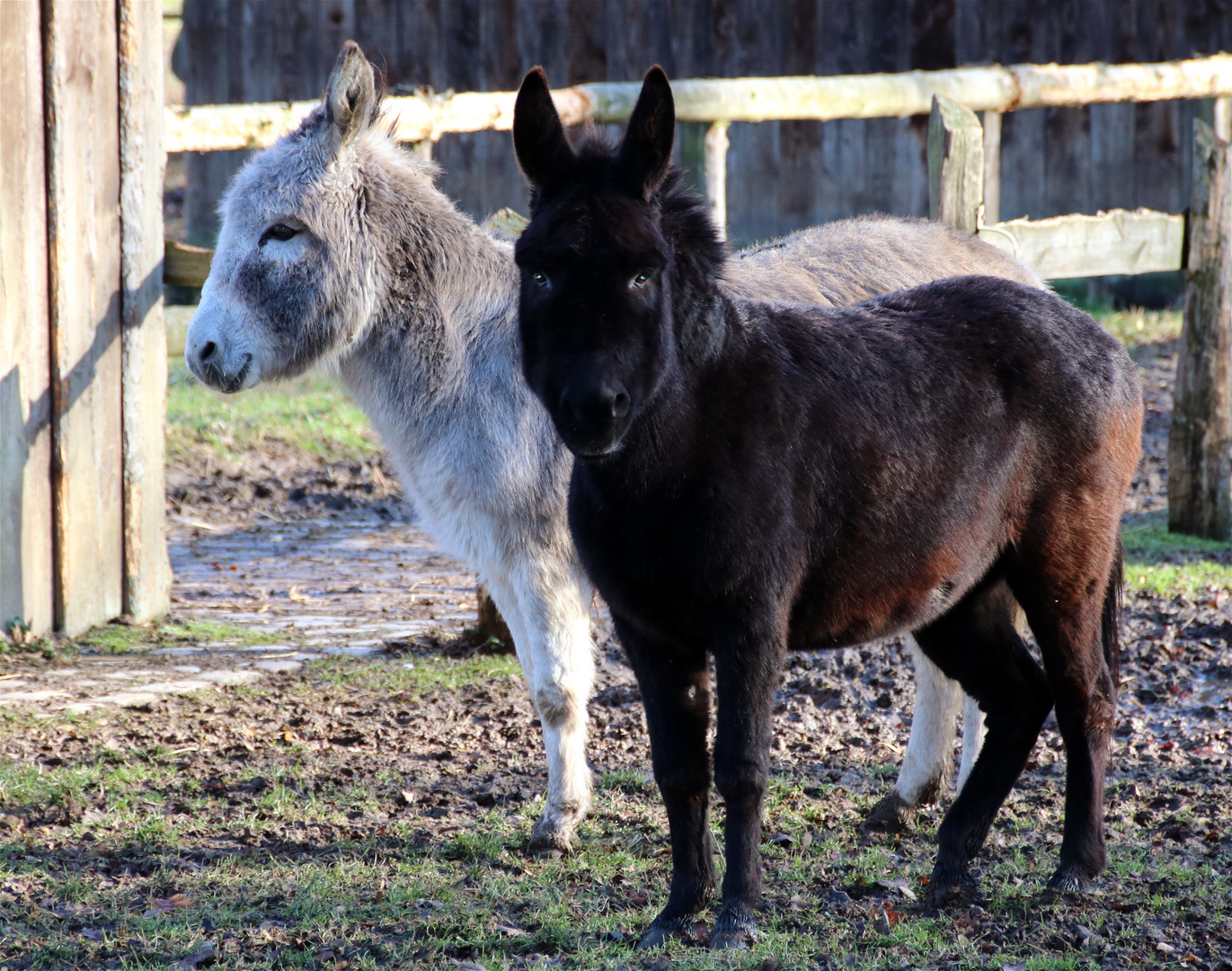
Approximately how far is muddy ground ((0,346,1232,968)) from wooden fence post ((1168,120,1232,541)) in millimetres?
1609

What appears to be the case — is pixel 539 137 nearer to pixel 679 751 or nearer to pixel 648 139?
pixel 648 139

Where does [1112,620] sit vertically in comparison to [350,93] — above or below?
below

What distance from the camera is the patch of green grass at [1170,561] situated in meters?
7.32

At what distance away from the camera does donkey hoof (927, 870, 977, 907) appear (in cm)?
389

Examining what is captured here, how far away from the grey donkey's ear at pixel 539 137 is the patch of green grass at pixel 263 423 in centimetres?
643

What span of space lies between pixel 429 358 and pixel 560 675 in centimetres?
120

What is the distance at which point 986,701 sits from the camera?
407 cm

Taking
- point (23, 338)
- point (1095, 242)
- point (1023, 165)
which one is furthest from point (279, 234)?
point (1023, 165)

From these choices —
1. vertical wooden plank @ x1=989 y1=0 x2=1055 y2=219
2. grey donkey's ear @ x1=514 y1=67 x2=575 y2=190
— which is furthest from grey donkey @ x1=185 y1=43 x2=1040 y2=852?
vertical wooden plank @ x1=989 y1=0 x2=1055 y2=219

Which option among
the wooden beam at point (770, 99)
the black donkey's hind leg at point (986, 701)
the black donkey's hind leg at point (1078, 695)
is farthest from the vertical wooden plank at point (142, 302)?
the black donkey's hind leg at point (1078, 695)

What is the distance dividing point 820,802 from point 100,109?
4638mm

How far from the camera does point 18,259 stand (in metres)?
6.19

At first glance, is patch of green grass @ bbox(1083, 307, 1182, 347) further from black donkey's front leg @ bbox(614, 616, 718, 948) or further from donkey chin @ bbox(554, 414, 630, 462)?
donkey chin @ bbox(554, 414, 630, 462)

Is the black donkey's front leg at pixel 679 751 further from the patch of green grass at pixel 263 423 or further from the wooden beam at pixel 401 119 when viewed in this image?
the patch of green grass at pixel 263 423
